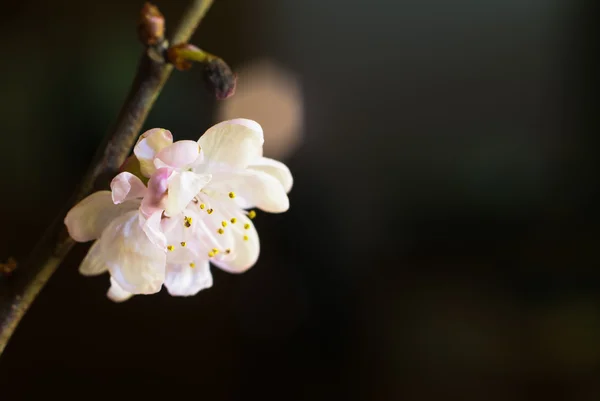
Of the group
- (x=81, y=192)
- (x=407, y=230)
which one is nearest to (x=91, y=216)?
(x=81, y=192)

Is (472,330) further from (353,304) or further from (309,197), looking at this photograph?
(309,197)

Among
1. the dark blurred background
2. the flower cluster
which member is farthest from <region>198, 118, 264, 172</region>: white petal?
the dark blurred background

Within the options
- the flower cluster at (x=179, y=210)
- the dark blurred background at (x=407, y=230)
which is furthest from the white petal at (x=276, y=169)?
the dark blurred background at (x=407, y=230)

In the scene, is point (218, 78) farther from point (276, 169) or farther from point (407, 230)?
point (407, 230)

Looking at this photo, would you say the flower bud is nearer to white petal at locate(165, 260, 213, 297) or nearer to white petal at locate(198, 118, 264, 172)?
white petal at locate(198, 118, 264, 172)

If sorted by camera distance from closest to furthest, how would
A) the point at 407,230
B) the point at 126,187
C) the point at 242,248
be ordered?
1. the point at 126,187
2. the point at 242,248
3. the point at 407,230

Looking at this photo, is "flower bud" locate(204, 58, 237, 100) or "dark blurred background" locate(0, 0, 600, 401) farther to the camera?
"dark blurred background" locate(0, 0, 600, 401)

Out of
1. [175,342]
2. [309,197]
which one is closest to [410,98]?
[309,197]

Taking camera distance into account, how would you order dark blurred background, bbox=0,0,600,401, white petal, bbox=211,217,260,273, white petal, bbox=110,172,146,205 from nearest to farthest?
white petal, bbox=110,172,146,205 < white petal, bbox=211,217,260,273 < dark blurred background, bbox=0,0,600,401
